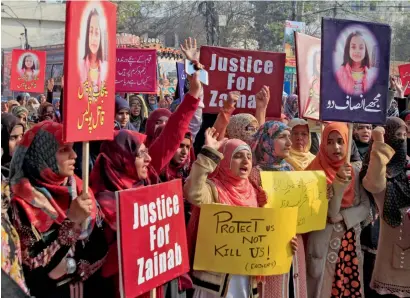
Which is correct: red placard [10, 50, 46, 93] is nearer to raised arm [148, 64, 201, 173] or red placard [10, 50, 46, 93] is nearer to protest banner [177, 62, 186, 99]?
protest banner [177, 62, 186, 99]

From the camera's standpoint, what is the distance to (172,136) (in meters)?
4.13

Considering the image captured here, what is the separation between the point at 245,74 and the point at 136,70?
219 cm

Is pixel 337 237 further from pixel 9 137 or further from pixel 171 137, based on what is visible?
pixel 9 137

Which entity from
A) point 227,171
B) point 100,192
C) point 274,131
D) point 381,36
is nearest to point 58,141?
point 100,192

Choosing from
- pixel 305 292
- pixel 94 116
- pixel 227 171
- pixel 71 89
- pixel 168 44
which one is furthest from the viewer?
pixel 168 44

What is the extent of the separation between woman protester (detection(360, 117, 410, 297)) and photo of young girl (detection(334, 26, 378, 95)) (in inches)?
12.3

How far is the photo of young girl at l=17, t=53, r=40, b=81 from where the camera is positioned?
35.6ft

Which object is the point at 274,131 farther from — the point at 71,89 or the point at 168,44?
the point at 168,44

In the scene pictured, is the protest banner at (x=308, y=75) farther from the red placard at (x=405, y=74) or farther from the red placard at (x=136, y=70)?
the red placard at (x=405, y=74)

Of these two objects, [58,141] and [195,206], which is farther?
[195,206]

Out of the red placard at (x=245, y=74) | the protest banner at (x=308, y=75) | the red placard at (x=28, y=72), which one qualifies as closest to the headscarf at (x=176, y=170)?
the protest banner at (x=308, y=75)

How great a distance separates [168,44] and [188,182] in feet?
125

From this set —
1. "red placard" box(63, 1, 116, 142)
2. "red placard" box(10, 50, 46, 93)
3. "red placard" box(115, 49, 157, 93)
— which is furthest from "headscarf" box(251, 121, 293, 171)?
"red placard" box(10, 50, 46, 93)

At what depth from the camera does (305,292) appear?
4344 millimetres
